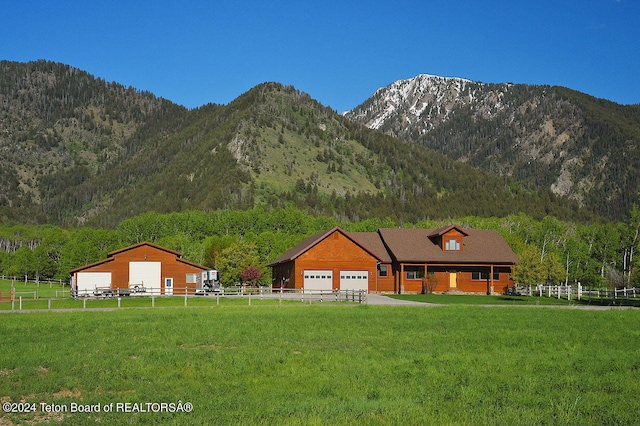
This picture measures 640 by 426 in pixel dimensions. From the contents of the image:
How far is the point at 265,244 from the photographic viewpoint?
10456cm

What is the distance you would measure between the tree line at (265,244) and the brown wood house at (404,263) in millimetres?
5089

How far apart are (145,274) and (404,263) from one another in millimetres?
26855

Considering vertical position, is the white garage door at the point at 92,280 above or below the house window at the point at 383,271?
below

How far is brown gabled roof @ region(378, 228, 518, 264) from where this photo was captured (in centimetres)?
6531

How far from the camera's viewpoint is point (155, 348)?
19562 millimetres

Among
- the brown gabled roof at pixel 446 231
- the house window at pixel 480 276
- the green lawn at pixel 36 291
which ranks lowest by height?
the green lawn at pixel 36 291

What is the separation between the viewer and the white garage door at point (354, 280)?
63.5m

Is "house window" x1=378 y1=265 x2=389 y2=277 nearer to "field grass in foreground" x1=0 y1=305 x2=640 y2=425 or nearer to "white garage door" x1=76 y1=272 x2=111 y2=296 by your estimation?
"white garage door" x1=76 y1=272 x2=111 y2=296

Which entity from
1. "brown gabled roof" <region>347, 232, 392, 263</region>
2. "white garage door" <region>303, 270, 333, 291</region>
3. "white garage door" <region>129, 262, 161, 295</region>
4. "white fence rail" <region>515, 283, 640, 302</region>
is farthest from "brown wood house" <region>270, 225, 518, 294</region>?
"white garage door" <region>129, 262, 161, 295</region>

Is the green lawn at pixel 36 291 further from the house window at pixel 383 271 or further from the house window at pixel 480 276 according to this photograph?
the house window at pixel 480 276

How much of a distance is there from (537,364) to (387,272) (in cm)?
4921

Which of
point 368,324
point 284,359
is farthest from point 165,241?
point 284,359

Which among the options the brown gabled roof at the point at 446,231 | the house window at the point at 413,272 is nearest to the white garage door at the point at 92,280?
the house window at the point at 413,272

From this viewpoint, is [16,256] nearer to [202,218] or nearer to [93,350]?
[202,218]
